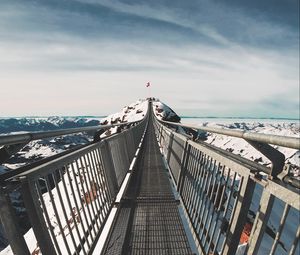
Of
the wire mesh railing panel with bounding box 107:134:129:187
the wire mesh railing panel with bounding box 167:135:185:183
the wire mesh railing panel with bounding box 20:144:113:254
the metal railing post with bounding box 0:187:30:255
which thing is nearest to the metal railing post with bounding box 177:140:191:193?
the wire mesh railing panel with bounding box 167:135:185:183

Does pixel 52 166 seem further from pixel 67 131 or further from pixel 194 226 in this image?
pixel 194 226

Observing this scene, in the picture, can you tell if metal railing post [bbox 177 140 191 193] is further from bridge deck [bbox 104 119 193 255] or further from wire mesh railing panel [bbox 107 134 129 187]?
wire mesh railing panel [bbox 107 134 129 187]

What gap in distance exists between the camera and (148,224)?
6074 millimetres

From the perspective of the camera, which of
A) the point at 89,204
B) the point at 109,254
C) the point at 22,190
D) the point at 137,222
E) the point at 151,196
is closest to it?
the point at 22,190

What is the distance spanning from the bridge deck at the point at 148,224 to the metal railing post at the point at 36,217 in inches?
79.8

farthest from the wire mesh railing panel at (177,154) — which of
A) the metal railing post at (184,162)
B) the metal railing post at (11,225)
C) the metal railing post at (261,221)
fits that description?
the metal railing post at (11,225)

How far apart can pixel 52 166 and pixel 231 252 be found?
6.90 feet

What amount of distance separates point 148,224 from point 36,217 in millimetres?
3634

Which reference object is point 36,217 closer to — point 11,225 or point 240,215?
point 11,225

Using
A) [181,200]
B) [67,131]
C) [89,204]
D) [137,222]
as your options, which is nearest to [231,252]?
[67,131]

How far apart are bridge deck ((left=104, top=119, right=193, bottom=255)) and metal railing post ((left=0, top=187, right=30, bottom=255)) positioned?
2.42m

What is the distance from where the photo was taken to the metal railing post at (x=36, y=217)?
265 cm

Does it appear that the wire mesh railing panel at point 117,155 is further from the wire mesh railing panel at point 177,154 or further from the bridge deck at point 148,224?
the wire mesh railing panel at point 177,154

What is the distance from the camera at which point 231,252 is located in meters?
3.30
